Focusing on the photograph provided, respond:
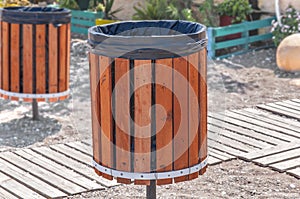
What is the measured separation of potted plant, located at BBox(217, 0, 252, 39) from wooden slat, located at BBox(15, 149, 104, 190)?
4924 mm

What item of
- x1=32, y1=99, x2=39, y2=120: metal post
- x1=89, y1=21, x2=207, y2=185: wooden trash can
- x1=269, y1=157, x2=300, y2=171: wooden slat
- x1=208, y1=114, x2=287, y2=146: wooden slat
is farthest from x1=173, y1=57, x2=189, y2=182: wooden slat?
x1=32, y1=99, x2=39, y2=120: metal post

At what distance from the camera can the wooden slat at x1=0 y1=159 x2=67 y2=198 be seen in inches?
213

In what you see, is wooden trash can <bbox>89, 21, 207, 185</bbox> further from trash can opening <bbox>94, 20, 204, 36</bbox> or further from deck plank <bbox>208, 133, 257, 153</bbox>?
deck plank <bbox>208, 133, 257, 153</bbox>

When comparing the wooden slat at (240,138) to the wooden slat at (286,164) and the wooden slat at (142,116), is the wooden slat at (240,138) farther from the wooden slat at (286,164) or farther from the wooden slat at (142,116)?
the wooden slat at (142,116)

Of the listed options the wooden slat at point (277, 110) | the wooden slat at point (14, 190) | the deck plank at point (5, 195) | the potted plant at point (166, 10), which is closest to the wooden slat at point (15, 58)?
the wooden slat at point (14, 190)

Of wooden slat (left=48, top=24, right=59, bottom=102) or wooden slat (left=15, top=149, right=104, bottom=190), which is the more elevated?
wooden slat (left=48, top=24, right=59, bottom=102)

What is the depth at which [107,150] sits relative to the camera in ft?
14.2

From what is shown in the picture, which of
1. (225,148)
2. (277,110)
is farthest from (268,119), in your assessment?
(225,148)

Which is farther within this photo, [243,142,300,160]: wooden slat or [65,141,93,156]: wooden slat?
[65,141,93,156]: wooden slat

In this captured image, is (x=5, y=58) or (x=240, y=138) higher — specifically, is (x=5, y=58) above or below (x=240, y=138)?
above

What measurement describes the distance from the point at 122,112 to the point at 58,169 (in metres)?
1.89

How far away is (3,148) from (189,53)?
283cm

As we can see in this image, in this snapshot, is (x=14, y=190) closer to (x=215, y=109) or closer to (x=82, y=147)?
(x=82, y=147)

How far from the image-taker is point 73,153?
632 cm
